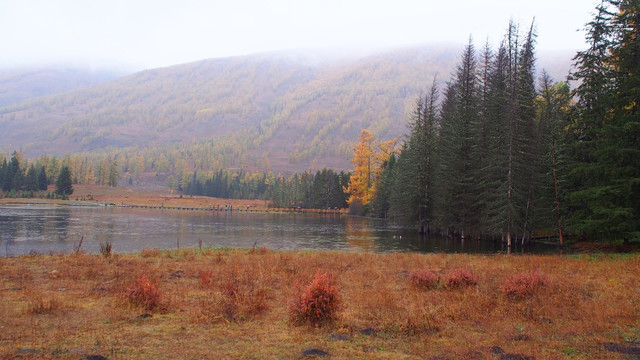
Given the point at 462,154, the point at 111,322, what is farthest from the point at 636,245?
the point at 111,322

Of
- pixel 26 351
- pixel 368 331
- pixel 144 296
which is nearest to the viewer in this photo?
pixel 26 351

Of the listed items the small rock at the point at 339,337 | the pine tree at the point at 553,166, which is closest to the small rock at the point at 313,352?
the small rock at the point at 339,337

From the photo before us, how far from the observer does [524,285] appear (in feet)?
42.7

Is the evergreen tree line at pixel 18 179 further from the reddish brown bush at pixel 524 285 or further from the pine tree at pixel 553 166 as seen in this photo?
the reddish brown bush at pixel 524 285

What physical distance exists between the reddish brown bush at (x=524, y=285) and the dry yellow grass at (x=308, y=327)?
0.59 feet

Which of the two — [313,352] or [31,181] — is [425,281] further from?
[31,181]

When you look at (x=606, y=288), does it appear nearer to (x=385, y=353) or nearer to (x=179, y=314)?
(x=385, y=353)

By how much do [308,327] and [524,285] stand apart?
7765 mm

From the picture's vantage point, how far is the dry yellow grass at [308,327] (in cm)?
783

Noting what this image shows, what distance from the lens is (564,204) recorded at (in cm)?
3522

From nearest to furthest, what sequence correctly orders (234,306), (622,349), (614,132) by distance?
(622,349) < (234,306) < (614,132)

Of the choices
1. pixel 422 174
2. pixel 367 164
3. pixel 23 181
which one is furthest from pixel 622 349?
pixel 23 181

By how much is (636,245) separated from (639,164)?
5.92 m

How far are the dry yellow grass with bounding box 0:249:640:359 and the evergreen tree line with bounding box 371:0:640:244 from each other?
11.9 metres
